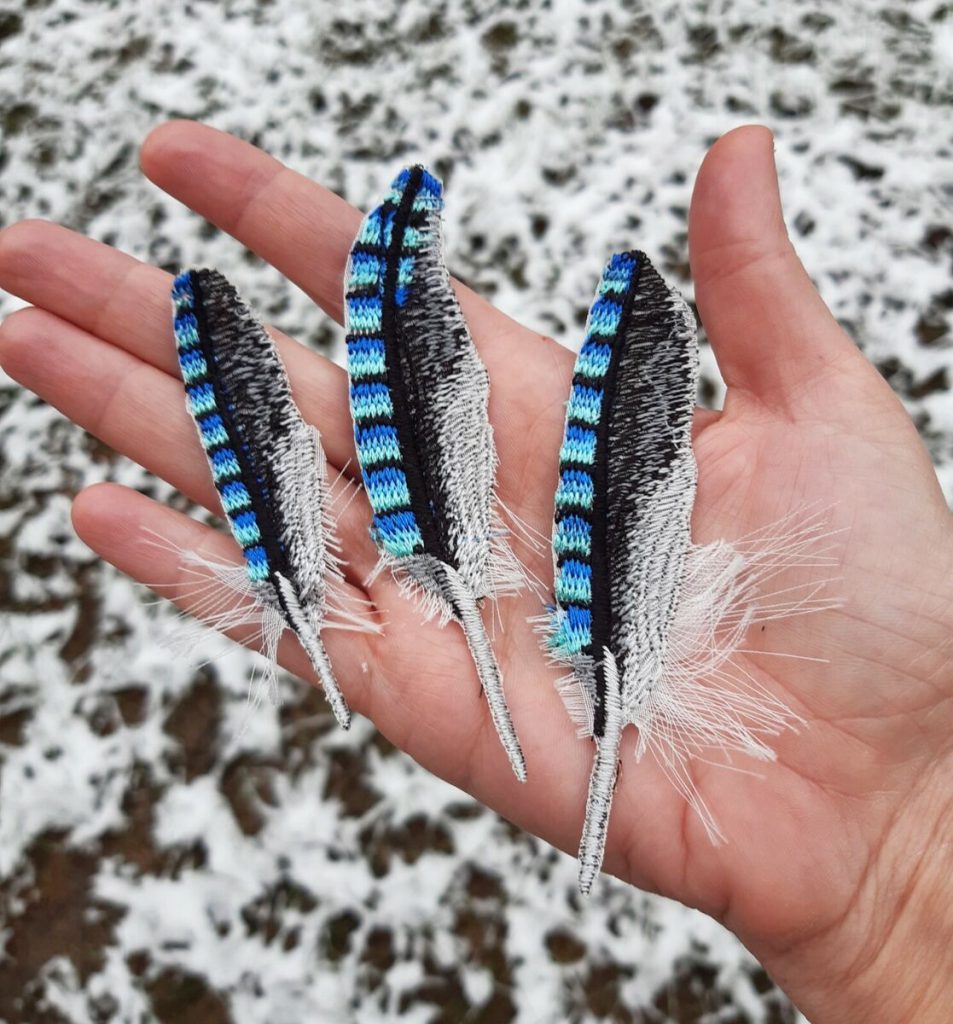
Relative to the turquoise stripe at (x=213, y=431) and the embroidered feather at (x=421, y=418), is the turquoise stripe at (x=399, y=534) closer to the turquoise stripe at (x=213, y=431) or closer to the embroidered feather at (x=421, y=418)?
the embroidered feather at (x=421, y=418)

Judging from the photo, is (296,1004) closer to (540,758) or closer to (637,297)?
(540,758)

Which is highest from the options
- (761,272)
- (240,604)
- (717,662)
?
(761,272)

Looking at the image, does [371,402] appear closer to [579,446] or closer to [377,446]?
[377,446]

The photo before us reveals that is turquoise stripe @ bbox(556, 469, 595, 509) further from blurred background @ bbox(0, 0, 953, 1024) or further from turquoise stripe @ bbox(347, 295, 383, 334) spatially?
blurred background @ bbox(0, 0, 953, 1024)

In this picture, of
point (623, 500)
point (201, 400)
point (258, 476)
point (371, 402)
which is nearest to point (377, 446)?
point (371, 402)

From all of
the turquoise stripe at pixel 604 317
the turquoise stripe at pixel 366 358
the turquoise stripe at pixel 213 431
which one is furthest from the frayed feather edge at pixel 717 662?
the turquoise stripe at pixel 213 431
